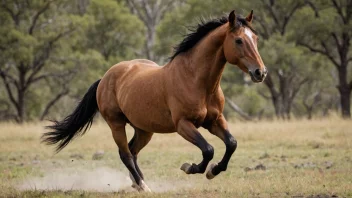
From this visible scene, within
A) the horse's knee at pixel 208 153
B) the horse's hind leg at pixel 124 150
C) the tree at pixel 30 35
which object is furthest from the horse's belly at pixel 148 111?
the tree at pixel 30 35

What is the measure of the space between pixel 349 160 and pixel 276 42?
1843 cm

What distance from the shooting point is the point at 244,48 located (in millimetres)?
7684

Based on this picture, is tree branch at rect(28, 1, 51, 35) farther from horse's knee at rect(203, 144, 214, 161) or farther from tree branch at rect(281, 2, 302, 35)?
Answer: horse's knee at rect(203, 144, 214, 161)

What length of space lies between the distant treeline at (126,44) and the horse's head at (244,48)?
1803 centimetres

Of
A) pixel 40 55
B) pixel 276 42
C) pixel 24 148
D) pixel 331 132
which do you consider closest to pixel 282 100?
pixel 276 42

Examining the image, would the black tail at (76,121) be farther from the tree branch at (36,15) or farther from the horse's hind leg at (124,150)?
the tree branch at (36,15)

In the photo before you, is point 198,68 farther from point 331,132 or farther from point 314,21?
point 314,21

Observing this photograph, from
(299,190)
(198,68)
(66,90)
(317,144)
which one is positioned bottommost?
(66,90)

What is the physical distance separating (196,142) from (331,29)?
69.1 feet

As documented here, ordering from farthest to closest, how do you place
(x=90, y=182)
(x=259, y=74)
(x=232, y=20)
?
(x=90, y=182), (x=232, y=20), (x=259, y=74)

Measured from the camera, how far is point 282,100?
34.8 m

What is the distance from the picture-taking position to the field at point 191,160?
8.63 m

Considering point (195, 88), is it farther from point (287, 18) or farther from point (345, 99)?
point (287, 18)

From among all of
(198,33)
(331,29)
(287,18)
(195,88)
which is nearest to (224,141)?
(195,88)
